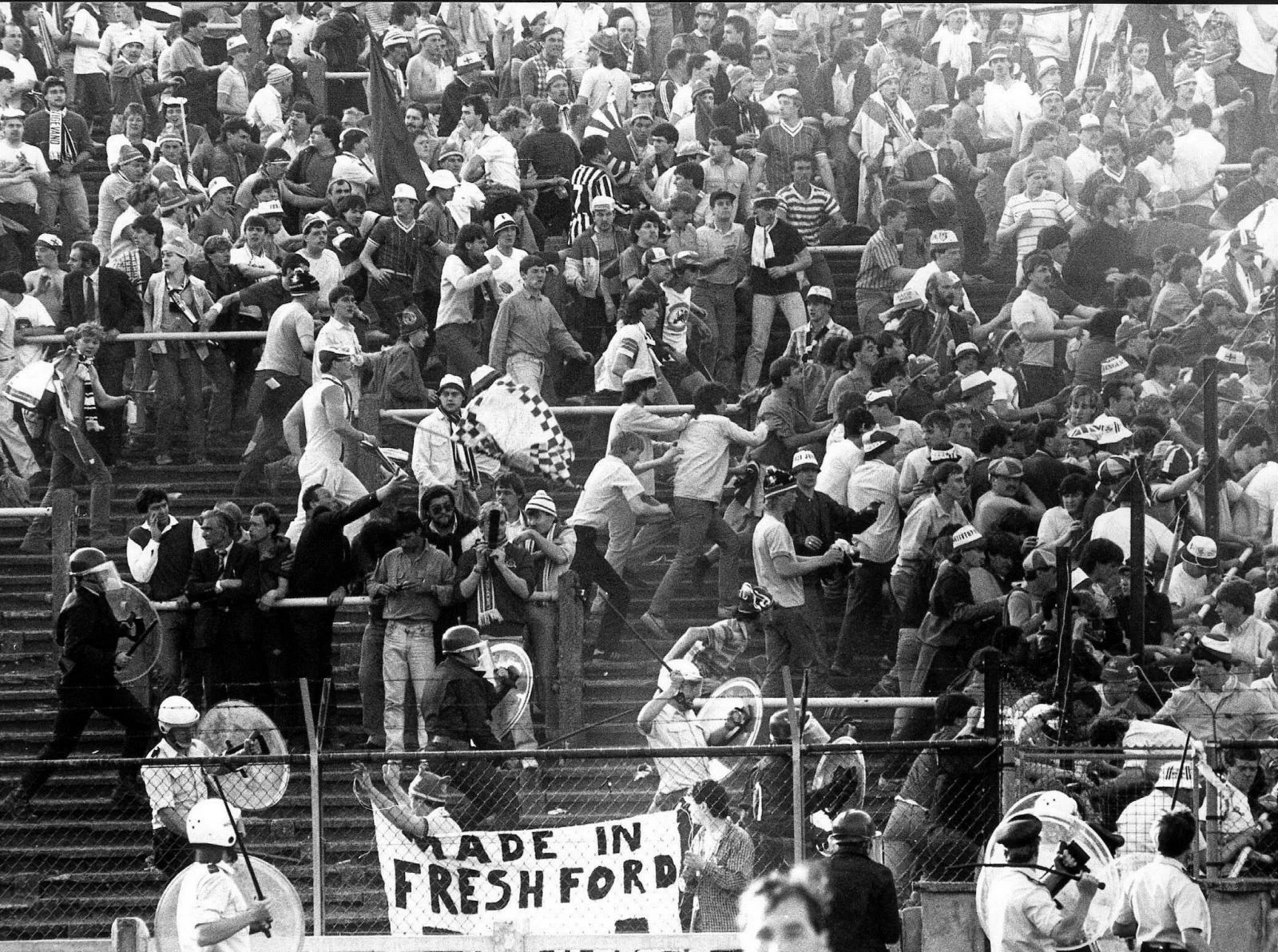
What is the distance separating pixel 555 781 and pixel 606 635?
2294mm

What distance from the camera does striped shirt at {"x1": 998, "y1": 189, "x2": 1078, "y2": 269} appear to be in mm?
21766

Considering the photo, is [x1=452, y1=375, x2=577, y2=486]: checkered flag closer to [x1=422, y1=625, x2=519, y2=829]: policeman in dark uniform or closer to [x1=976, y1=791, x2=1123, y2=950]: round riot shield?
[x1=422, y1=625, x2=519, y2=829]: policeman in dark uniform

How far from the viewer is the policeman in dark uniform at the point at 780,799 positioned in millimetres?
13352

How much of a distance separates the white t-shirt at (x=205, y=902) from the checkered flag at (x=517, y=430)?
20.2ft

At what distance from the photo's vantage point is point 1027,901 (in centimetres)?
1162

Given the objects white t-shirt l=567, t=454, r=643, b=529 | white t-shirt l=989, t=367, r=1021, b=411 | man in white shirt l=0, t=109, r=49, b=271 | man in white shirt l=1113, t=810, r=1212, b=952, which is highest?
man in white shirt l=0, t=109, r=49, b=271

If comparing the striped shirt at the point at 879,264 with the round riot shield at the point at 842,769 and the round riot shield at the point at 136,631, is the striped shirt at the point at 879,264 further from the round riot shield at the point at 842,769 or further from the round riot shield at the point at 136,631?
the round riot shield at the point at 842,769

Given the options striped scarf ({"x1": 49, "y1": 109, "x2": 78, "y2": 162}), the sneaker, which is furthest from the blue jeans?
striped scarf ({"x1": 49, "y1": 109, "x2": 78, "y2": 162})

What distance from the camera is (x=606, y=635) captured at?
1697 centimetres

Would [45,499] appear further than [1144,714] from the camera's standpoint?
Yes

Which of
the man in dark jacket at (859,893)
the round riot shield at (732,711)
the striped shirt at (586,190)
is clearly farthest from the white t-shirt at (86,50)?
the man in dark jacket at (859,893)

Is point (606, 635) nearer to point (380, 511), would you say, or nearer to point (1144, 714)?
point (380, 511)

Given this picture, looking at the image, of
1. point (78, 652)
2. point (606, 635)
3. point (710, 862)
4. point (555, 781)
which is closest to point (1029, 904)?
point (710, 862)

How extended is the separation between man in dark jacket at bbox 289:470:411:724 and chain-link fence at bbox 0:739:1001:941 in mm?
1915
